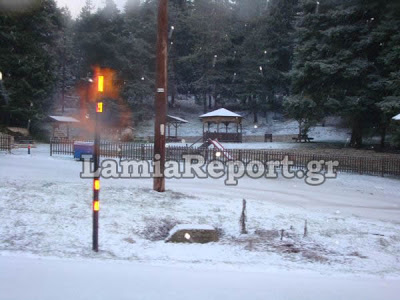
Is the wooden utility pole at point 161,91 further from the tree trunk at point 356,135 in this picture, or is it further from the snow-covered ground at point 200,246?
the tree trunk at point 356,135

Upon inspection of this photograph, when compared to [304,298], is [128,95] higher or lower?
higher

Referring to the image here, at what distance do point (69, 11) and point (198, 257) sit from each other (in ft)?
322

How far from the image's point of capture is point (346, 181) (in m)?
18.1

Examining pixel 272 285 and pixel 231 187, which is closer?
pixel 272 285

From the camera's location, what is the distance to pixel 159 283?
517 centimetres

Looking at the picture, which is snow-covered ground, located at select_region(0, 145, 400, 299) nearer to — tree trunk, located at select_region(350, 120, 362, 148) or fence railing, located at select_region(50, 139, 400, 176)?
fence railing, located at select_region(50, 139, 400, 176)

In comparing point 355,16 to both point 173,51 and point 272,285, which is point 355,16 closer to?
point 272,285

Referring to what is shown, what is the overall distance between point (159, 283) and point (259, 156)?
17302 mm

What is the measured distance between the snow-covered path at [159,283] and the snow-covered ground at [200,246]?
2cm

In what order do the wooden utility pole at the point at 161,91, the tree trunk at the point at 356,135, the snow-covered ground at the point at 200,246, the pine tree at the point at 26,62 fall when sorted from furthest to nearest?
1. the pine tree at the point at 26,62
2. the tree trunk at the point at 356,135
3. the wooden utility pole at the point at 161,91
4. the snow-covered ground at the point at 200,246

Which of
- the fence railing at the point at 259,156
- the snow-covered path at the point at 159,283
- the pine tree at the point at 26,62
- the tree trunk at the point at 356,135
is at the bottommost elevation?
the snow-covered path at the point at 159,283

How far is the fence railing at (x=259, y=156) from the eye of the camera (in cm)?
2062

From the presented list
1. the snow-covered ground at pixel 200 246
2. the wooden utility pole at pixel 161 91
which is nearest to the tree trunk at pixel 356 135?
the snow-covered ground at pixel 200 246

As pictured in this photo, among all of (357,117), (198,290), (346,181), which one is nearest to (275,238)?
(198,290)
